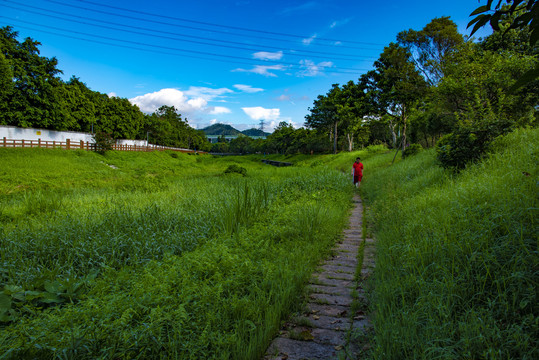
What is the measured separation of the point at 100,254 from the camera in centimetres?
526

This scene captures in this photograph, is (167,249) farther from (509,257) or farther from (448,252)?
(509,257)

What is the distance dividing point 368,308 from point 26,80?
4077cm

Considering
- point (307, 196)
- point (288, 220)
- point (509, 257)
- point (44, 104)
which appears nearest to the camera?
point (509, 257)

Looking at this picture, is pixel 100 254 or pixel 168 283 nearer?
pixel 168 283

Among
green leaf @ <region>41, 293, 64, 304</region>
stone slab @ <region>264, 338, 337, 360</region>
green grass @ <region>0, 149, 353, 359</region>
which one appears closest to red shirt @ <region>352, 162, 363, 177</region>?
green grass @ <region>0, 149, 353, 359</region>

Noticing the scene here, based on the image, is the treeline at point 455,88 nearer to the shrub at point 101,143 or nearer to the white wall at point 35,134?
the shrub at point 101,143

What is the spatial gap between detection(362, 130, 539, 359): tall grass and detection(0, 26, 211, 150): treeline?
37.2 m

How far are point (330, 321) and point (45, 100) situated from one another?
134 ft

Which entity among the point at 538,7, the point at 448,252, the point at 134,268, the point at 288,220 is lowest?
the point at 134,268

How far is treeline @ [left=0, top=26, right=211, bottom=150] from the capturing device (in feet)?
97.6

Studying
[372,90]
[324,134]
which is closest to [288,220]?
Result: [372,90]

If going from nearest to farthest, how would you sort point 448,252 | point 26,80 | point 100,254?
1. point 448,252
2. point 100,254
3. point 26,80

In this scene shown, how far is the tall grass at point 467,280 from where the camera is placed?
7.49ft

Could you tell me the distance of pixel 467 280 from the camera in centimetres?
298
